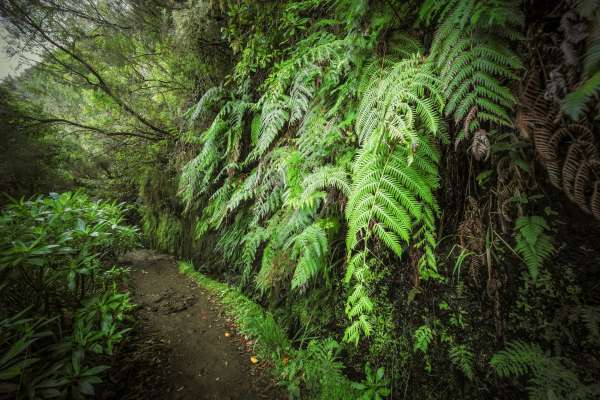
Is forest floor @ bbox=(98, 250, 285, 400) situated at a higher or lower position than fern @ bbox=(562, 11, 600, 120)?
lower

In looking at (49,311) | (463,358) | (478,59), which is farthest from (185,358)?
(478,59)

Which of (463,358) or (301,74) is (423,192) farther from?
(301,74)

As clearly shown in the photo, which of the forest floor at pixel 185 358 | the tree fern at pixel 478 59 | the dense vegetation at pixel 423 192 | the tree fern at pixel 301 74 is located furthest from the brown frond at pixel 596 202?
the forest floor at pixel 185 358

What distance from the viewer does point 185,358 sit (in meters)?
2.49

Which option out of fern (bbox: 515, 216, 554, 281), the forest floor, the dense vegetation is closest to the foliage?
the dense vegetation

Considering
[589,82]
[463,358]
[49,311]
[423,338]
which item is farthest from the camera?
[49,311]

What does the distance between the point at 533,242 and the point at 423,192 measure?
53 centimetres

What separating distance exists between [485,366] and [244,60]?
3.65m

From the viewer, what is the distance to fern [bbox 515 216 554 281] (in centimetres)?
107

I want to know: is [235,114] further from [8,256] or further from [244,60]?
[8,256]

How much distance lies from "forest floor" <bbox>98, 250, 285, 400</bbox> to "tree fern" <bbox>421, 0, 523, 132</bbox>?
2679 mm

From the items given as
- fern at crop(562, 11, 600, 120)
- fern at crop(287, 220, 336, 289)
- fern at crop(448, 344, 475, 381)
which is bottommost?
fern at crop(448, 344, 475, 381)

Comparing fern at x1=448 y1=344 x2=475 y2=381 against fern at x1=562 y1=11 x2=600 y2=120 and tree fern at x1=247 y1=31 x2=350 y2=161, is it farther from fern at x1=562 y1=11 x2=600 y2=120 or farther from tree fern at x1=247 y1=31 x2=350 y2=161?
tree fern at x1=247 y1=31 x2=350 y2=161

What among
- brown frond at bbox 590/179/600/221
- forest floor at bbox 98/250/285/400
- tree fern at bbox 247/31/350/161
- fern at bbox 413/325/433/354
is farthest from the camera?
forest floor at bbox 98/250/285/400
